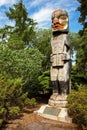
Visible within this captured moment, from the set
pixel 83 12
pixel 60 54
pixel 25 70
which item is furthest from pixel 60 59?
pixel 83 12

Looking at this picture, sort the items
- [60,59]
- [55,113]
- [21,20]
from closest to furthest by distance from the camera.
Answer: [55,113]
[60,59]
[21,20]

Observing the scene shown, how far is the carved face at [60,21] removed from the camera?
1045cm

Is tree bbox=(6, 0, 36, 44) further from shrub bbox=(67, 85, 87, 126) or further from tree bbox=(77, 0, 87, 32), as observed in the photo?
shrub bbox=(67, 85, 87, 126)

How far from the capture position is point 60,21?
1046 centimetres

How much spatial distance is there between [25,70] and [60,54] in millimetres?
2218

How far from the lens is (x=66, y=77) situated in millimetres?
10023

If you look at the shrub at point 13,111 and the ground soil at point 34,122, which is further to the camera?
the shrub at point 13,111

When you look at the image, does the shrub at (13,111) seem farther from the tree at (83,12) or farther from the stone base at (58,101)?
the tree at (83,12)

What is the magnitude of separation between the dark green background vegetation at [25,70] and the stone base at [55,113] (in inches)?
14.1

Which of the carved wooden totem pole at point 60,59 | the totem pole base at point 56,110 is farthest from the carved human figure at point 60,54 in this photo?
the totem pole base at point 56,110

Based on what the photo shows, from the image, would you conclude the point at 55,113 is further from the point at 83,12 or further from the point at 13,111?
the point at 83,12

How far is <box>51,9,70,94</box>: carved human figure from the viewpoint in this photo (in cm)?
1009

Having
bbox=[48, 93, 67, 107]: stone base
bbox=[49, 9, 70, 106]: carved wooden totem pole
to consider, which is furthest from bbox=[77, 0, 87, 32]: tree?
bbox=[48, 93, 67, 107]: stone base

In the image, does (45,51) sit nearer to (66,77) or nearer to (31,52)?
(31,52)
